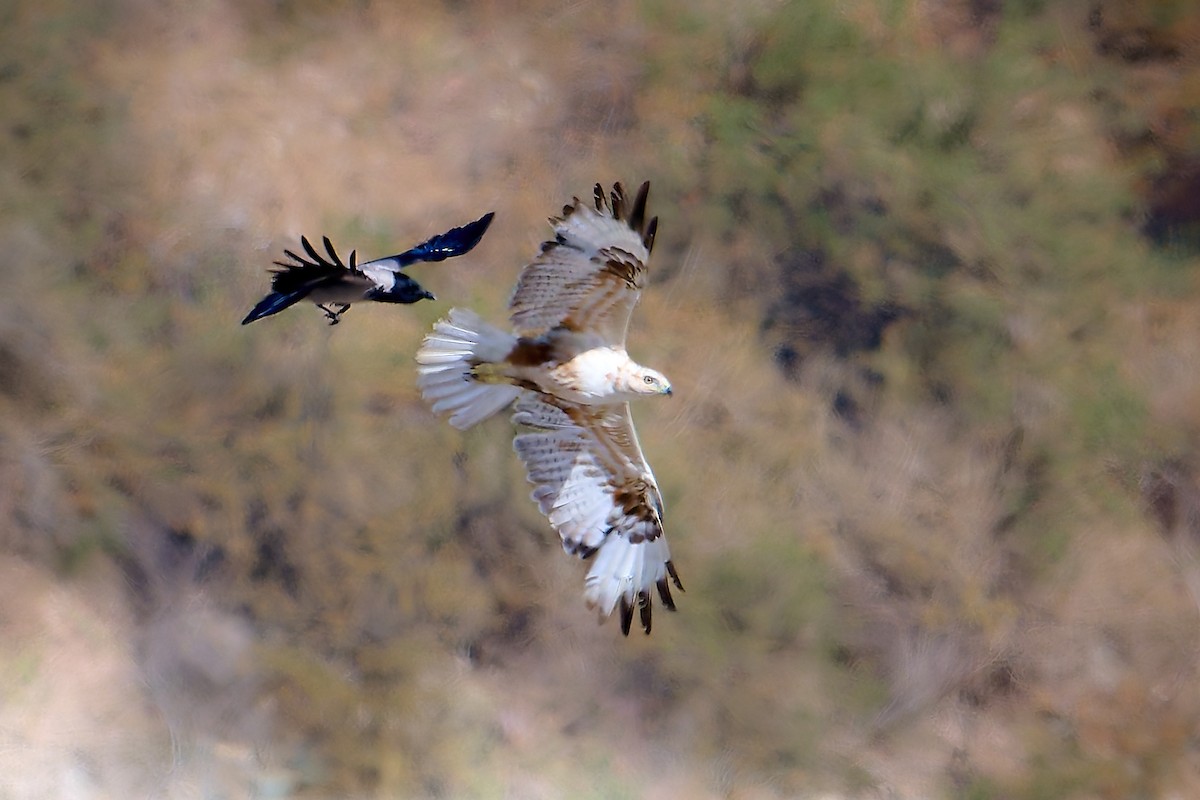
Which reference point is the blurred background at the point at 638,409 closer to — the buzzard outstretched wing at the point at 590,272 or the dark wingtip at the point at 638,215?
the buzzard outstretched wing at the point at 590,272

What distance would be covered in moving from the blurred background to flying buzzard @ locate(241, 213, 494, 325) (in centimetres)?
78

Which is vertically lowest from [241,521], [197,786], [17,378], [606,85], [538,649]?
[197,786]

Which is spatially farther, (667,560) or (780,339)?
(780,339)

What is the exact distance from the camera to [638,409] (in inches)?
122

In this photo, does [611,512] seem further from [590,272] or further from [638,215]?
[638,215]

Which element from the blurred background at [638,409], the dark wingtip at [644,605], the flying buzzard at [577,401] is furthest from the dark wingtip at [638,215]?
the blurred background at [638,409]

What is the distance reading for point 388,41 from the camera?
124 inches

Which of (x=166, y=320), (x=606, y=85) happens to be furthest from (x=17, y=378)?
(x=606, y=85)

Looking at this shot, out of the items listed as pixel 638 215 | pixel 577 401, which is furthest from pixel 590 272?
pixel 577 401

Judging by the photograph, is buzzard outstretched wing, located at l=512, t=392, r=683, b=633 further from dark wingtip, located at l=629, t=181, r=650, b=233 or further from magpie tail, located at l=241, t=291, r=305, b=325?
magpie tail, located at l=241, t=291, r=305, b=325

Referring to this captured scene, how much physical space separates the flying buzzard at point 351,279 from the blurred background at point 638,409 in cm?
78

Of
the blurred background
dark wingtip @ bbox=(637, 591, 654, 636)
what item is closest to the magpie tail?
dark wingtip @ bbox=(637, 591, 654, 636)

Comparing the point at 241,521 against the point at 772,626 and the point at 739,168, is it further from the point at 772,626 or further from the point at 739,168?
the point at 739,168

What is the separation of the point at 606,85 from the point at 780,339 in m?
0.89
